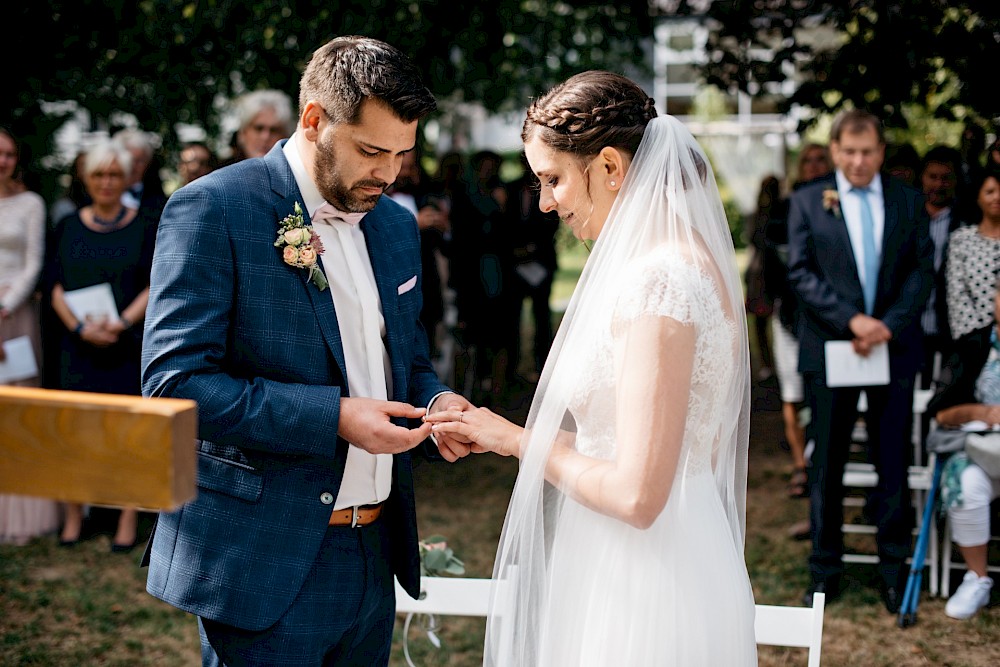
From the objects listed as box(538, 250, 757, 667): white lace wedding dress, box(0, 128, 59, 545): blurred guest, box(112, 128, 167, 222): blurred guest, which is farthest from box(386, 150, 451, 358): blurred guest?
box(538, 250, 757, 667): white lace wedding dress

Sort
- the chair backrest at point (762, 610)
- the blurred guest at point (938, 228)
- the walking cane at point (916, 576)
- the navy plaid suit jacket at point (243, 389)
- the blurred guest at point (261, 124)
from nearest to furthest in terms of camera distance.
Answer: the navy plaid suit jacket at point (243, 389) < the chair backrest at point (762, 610) < the walking cane at point (916, 576) < the blurred guest at point (938, 228) < the blurred guest at point (261, 124)

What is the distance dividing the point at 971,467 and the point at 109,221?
4.93 meters

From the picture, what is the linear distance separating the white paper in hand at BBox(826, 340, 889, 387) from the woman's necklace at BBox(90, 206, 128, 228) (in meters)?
4.07

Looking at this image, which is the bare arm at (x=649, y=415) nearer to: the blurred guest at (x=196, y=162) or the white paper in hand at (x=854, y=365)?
the white paper in hand at (x=854, y=365)

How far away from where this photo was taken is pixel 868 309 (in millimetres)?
5020

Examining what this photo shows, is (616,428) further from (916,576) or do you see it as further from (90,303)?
(90,303)

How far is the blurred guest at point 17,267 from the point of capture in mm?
5953

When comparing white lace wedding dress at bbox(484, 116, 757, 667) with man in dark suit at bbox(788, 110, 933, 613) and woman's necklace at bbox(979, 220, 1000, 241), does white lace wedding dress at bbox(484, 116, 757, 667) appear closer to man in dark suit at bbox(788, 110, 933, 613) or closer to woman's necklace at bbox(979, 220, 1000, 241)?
man in dark suit at bbox(788, 110, 933, 613)

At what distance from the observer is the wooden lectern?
1.26 m

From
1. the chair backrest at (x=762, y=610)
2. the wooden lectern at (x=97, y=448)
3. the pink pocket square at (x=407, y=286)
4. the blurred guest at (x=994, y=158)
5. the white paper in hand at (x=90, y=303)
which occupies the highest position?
the blurred guest at (x=994, y=158)

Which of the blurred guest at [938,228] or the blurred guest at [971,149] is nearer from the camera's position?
the blurred guest at [938,228]

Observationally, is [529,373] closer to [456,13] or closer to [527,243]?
[527,243]

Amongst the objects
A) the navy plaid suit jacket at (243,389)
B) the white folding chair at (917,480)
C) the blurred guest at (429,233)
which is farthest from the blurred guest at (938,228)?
the navy plaid suit jacket at (243,389)

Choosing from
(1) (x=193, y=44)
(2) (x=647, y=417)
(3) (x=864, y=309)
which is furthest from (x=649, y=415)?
(1) (x=193, y=44)
